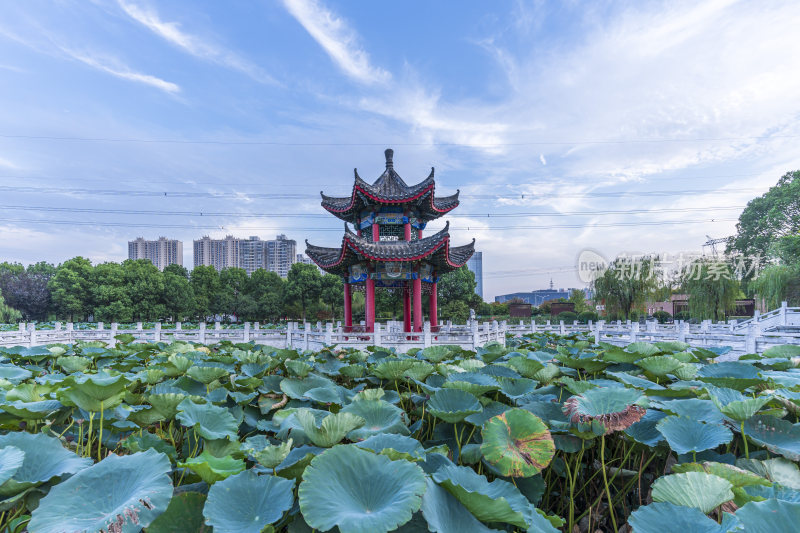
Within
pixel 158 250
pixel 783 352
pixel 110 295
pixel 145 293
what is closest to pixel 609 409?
pixel 783 352

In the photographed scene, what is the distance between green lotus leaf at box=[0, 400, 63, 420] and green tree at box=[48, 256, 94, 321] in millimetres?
41189

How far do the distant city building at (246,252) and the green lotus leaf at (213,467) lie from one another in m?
74.7

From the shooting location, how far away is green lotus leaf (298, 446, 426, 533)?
795mm

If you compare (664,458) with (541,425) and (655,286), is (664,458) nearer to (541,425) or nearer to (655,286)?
(541,425)

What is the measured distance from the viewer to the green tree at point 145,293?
114 feet

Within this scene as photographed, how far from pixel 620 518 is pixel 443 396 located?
0.80 meters

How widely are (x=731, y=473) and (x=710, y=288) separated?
97.9ft

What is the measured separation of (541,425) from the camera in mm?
1242

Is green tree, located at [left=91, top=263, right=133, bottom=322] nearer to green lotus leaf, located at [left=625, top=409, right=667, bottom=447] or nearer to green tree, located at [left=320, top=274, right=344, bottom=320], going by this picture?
green tree, located at [left=320, top=274, right=344, bottom=320]

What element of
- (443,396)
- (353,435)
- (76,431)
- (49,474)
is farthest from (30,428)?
(443,396)

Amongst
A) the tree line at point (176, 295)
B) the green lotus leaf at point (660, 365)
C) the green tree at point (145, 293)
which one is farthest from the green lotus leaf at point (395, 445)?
the green tree at point (145, 293)

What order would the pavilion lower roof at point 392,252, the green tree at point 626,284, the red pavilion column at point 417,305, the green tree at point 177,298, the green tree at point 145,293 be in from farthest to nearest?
the green tree at point 177,298, the green tree at point 145,293, the green tree at point 626,284, the red pavilion column at point 417,305, the pavilion lower roof at point 392,252

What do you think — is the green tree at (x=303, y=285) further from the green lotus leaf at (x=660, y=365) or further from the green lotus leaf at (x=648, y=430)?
the green lotus leaf at (x=648, y=430)

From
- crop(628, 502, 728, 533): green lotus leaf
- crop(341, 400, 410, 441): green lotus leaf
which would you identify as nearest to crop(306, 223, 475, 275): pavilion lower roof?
crop(341, 400, 410, 441): green lotus leaf
